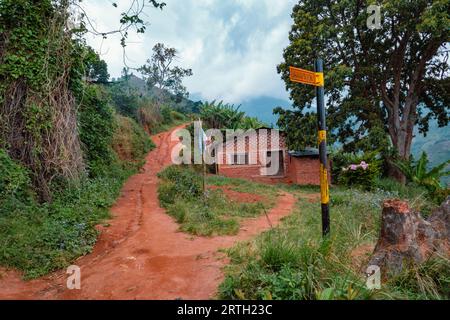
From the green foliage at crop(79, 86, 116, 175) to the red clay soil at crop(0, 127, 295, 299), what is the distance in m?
3.90

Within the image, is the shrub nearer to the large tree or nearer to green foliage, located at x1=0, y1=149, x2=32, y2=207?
the large tree

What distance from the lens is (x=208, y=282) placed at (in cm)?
358

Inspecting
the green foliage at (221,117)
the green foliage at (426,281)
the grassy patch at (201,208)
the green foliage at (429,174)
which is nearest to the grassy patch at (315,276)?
the green foliage at (426,281)

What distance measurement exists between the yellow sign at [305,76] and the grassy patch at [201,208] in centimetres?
235

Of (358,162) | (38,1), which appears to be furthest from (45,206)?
(358,162)

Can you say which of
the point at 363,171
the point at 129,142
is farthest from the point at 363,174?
the point at 129,142

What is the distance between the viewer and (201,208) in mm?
8180

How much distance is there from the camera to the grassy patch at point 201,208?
6391mm

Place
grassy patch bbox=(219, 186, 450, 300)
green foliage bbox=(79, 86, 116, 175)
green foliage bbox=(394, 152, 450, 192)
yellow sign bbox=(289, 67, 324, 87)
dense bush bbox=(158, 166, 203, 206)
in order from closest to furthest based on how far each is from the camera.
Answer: grassy patch bbox=(219, 186, 450, 300)
yellow sign bbox=(289, 67, 324, 87)
green foliage bbox=(394, 152, 450, 192)
dense bush bbox=(158, 166, 203, 206)
green foliage bbox=(79, 86, 116, 175)

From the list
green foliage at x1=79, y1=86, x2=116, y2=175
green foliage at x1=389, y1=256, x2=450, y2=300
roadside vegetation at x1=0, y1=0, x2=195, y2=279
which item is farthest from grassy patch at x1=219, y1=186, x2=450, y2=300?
green foliage at x1=79, y1=86, x2=116, y2=175

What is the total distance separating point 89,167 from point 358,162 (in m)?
10.2

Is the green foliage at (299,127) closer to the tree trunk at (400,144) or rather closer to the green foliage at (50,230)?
the tree trunk at (400,144)

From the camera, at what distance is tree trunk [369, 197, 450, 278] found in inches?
141

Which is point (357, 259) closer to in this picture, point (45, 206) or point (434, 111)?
point (45, 206)
